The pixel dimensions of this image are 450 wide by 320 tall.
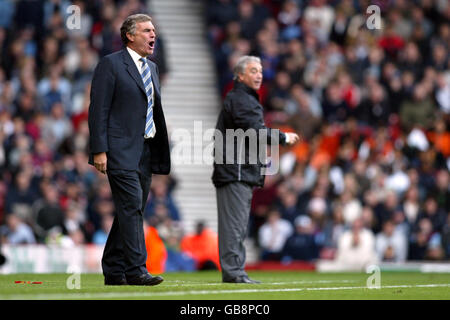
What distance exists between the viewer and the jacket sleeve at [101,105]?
945 cm

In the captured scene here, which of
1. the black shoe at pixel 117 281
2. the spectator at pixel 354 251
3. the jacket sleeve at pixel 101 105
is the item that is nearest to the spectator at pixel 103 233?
the spectator at pixel 354 251

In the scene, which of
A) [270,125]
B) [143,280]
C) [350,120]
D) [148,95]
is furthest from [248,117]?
[350,120]

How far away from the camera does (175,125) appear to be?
72.4 ft

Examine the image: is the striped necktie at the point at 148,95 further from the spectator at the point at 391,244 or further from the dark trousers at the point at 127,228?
the spectator at the point at 391,244

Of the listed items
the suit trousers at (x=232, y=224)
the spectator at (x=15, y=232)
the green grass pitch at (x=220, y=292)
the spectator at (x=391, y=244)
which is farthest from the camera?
the spectator at (x=391, y=244)

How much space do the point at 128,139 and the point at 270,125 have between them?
37.1ft

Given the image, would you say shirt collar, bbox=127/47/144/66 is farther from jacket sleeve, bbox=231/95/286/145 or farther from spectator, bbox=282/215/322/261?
spectator, bbox=282/215/322/261

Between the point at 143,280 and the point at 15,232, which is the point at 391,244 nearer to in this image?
the point at 15,232

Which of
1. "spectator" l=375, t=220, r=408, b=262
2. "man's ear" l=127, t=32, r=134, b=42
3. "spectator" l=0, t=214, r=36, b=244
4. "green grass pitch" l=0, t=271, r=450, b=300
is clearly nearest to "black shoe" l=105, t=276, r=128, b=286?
"green grass pitch" l=0, t=271, r=450, b=300

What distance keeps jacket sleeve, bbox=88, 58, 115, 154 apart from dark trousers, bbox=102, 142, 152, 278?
10.8 inches

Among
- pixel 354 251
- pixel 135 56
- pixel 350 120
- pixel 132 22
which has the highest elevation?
pixel 132 22

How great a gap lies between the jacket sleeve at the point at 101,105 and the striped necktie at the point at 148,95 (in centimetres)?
37

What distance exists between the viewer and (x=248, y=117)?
429 inches
